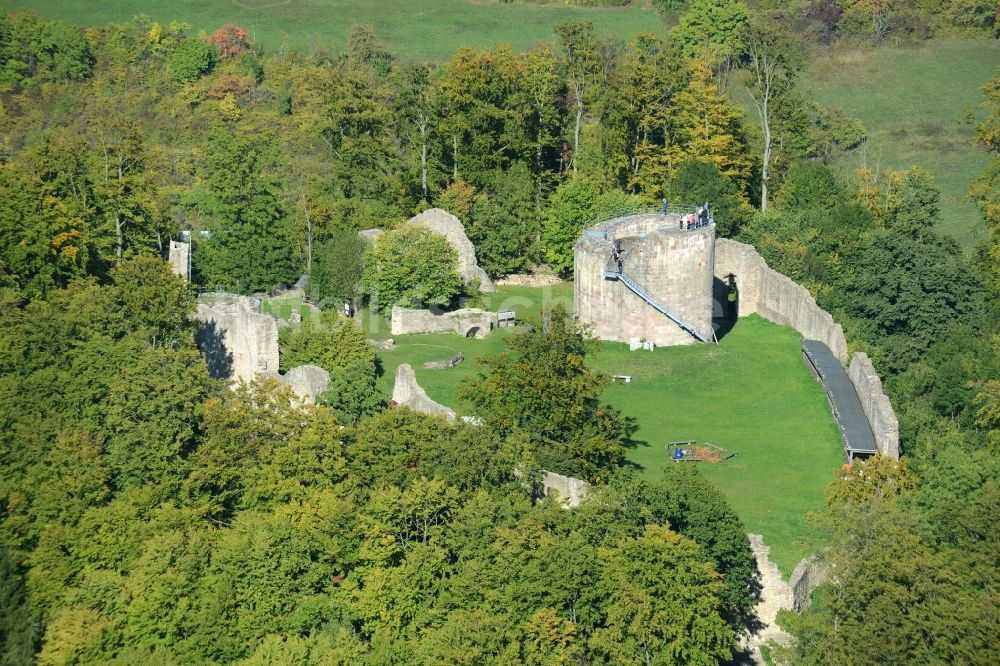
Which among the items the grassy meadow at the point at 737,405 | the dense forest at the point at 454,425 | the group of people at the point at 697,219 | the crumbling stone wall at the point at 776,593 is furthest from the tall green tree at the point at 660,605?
the group of people at the point at 697,219

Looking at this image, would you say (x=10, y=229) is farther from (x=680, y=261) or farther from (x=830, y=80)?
(x=830, y=80)

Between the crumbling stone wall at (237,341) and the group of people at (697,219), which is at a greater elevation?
the group of people at (697,219)

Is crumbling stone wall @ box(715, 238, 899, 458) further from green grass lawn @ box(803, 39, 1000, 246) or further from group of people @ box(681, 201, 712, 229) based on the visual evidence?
green grass lawn @ box(803, 39, 1000, 246)

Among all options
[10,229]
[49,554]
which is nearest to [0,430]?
[49,554]

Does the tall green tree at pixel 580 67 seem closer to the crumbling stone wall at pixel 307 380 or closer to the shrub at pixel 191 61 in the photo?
the crumbling stone wall at pixel 307 380

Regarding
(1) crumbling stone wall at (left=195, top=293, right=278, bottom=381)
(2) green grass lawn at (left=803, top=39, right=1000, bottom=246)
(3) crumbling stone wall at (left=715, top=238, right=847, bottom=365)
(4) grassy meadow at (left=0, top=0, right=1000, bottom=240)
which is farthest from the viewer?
(4) grassy meadow at (left=0, top=0, right=1000, bottom=240)

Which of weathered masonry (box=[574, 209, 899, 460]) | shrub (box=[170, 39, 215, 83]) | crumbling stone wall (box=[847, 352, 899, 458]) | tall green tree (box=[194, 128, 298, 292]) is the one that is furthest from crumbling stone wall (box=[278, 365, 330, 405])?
shrub (box=[170, 39, 215, 83])
